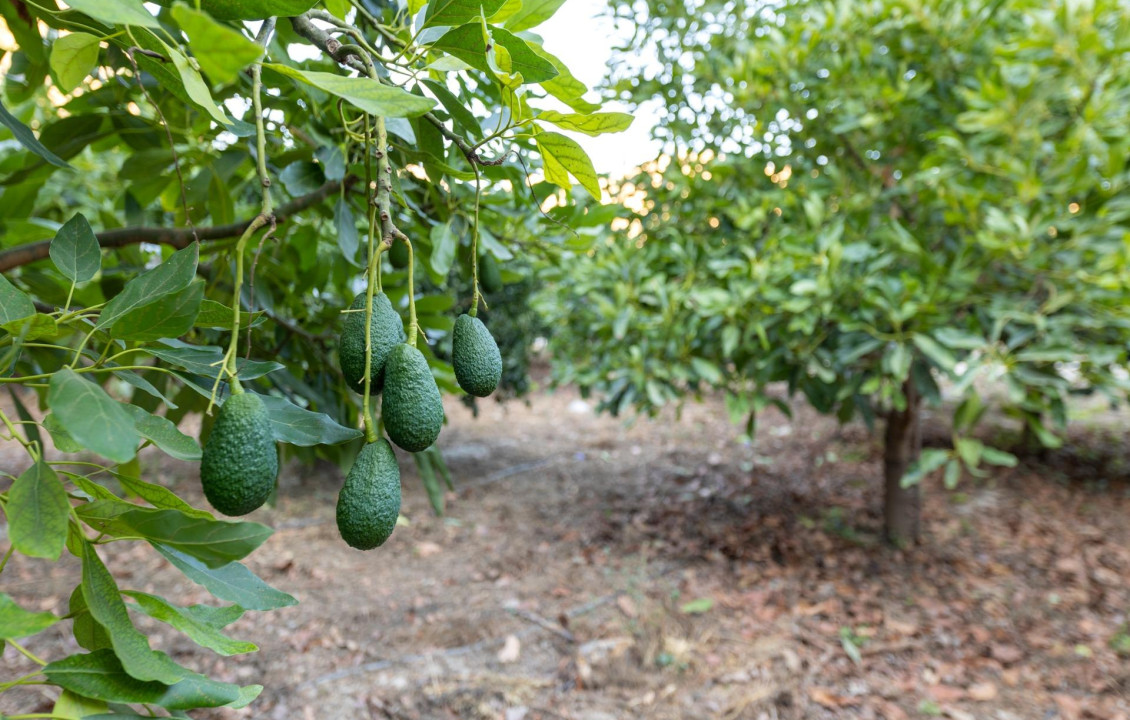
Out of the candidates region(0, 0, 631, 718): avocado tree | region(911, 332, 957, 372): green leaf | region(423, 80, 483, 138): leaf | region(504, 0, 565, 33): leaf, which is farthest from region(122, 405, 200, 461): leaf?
region(911, 332, 957, 372): green leaf

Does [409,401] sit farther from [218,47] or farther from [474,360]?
[218,47]

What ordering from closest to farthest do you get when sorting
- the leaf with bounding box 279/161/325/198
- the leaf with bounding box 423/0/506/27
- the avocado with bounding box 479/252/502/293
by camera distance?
1. the leaf with bounding box 423/0/506/27
2. the leaf with bounding box 279/161/325/198
3. the avocado with bounding box 479/252/502/293

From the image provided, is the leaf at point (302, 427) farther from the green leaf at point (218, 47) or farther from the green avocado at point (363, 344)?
the green leaf at point (218, 47)

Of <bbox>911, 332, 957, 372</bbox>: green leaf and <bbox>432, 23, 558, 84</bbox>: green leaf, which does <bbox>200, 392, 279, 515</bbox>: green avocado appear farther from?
<bbox>911, 332, 957, 372</bbox>: green leaf

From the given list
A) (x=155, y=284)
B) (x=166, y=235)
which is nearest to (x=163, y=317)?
(x=155, y=284)

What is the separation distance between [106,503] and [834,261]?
7.66 feet

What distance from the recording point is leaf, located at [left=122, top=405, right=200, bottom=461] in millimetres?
577

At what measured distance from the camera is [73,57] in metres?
0.70

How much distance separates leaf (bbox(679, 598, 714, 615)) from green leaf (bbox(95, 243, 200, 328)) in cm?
265

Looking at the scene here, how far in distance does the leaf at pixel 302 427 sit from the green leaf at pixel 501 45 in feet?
1.19

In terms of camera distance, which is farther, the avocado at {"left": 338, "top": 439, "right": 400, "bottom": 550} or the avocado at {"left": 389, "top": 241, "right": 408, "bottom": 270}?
the avocado at {"left": 389, "top": 241, "right": 408, "bottom": 270}

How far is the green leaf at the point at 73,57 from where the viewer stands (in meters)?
0.68

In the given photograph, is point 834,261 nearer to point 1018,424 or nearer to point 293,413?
point 293,413

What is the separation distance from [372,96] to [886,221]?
2.76m
